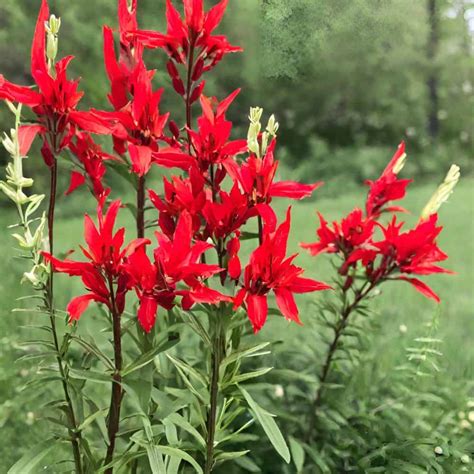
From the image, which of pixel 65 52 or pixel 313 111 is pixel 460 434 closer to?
pixel 65 52

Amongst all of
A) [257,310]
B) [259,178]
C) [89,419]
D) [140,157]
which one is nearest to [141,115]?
[140,157]

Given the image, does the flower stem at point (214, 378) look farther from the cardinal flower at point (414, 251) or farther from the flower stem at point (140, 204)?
the cardinal flower at point (414, 251)

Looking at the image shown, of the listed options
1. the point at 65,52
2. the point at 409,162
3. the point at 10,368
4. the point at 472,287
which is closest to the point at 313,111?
the point at 409,162

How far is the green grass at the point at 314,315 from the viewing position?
4.96 feet

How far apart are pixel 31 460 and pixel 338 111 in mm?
3263

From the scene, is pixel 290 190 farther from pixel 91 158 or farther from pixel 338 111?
pixel 338 111

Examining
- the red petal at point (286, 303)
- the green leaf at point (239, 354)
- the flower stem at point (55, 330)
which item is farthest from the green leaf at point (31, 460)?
the red petal at point (286, 303)

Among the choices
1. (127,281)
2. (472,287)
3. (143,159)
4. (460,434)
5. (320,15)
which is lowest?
(472,287)

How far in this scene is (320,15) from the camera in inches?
49.4

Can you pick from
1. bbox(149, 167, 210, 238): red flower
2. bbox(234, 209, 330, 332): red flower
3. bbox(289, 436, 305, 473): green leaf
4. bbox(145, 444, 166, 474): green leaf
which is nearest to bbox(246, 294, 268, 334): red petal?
bbox(234, 209, 330, 332): red flower

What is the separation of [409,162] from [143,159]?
3593 mm

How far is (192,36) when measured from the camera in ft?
2.95

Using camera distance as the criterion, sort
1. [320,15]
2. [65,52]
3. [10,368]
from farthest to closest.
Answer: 1. [65,52]
2. [10,368]
3. [320,15]

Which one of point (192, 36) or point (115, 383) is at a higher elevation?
point (192, 36)
